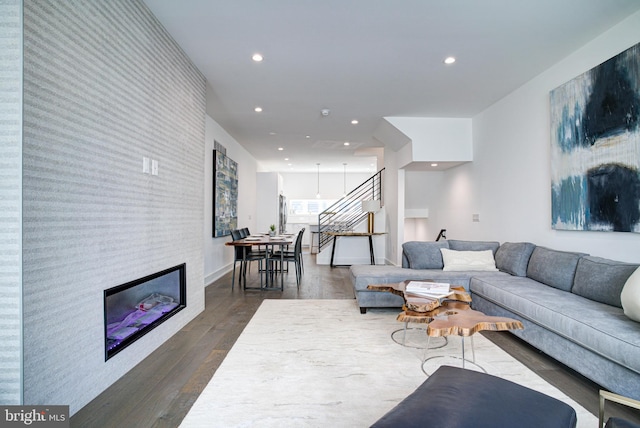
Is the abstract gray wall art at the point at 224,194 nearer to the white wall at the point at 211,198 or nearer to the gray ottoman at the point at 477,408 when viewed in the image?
the white wall at the point at 211,198

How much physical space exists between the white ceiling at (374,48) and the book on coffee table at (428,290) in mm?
2413

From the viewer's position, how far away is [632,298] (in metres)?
2.04

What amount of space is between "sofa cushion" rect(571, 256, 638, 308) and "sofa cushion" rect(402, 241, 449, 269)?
166 centimetres

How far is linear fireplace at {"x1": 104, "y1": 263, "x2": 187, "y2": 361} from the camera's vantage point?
2.29m

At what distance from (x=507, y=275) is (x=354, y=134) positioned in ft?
13.2

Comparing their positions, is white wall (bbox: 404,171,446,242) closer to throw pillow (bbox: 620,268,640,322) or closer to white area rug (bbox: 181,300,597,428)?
white area rug (bbox: 181,300,597,428)

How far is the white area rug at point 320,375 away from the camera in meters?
1.80

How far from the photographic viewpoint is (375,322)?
3.45 m

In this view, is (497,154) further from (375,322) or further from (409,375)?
(409,375)

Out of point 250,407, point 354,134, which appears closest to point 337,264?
point 354,134

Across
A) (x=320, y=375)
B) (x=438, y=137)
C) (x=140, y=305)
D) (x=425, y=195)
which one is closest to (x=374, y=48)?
(x=438, y=137)

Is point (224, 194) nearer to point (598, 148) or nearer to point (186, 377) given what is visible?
point (186, 377)

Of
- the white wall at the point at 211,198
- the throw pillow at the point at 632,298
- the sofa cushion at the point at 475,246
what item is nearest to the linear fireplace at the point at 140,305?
the white wall at the point at 211,198

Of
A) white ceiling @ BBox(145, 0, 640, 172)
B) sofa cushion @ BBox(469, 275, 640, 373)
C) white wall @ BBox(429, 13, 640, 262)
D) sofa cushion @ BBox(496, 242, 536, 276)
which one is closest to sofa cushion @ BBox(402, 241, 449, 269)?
sofa cushion @ BBox(496, 242, 536, 276)
